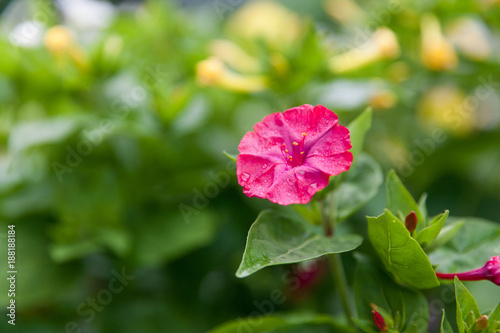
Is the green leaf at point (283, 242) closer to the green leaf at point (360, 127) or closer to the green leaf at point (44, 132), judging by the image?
the green leaf at point (360, 127)

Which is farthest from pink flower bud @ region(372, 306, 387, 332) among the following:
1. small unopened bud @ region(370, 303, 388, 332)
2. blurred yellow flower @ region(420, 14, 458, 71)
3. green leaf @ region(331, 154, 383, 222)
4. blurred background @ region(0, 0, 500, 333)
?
blurred yellow flower @ region(420, 14, 458, 71)

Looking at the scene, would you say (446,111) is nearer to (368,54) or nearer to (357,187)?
(368,54)

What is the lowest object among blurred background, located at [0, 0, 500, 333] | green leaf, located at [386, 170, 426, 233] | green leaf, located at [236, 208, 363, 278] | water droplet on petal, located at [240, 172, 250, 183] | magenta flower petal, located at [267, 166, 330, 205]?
blurred background, located at [0, 0, 500, 333]

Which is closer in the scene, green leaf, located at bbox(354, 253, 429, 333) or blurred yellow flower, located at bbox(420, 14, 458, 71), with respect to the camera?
green leaf, located at bbox(354, 253, 429, 333)

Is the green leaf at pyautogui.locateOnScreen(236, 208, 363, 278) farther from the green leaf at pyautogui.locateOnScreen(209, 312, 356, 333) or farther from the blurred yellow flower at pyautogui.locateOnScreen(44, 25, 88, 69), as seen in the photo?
the blurred yellow flower at pyautogui.locateOnScreen(44, 25, 88, 69)

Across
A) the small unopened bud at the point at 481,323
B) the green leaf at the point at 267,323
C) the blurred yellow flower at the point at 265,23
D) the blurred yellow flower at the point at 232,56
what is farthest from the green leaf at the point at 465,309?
the blurred yellow flower at the point at 265,23

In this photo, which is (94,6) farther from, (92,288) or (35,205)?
(92,288)

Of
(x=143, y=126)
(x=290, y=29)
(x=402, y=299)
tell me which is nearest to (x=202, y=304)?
(x=143, y=126)

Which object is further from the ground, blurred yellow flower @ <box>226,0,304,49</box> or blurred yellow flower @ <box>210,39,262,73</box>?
blurred yellow flower @ <box>210,39,262,73</box>
